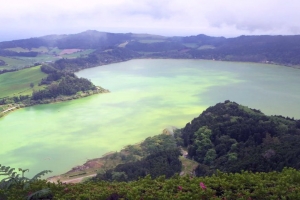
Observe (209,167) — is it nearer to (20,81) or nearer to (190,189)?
(190,189)

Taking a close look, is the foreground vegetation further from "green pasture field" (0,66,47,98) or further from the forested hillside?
"green pasture field" (0,66,47,98)

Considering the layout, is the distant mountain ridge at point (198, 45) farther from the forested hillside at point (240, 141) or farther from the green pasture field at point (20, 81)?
the forested hillside at point (240, 141)

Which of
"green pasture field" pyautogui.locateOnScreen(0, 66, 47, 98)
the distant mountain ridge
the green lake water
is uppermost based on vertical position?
the distant mountain ridge

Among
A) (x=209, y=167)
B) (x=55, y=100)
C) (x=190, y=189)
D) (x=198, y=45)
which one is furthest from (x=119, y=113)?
(x=198, y=45)

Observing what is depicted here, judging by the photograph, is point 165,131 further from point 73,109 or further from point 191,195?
point 191,195

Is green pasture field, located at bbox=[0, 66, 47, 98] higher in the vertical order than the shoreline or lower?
higher

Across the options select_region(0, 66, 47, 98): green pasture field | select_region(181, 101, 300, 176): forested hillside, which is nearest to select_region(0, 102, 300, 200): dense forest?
select_region(181, 101, 300, 176): forested hillside
